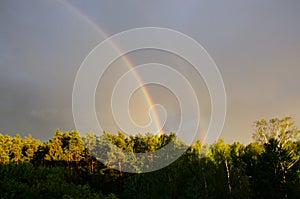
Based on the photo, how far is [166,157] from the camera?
4988 centimetres

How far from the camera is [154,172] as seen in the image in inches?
1709

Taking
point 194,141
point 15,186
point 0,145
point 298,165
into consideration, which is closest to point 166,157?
point 194,141

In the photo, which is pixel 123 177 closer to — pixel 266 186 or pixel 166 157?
pixel 166 157

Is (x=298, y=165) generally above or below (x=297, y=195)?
above

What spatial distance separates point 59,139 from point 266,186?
39825 mm

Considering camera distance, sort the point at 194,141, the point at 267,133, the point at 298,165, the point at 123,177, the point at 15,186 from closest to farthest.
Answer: the point at 15,186 → the point at 298,165 → the point at 267,133 → the point at 123,177 → the point at 194,141

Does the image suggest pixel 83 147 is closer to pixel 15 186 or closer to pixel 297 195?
pixel 15 186

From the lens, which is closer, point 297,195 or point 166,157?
point 297,195

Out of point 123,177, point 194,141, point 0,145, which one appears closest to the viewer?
point 123,177

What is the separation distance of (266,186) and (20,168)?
1145 inches

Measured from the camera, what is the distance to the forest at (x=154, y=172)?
110ft

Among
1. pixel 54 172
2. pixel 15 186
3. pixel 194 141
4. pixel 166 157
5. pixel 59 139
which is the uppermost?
pixel 59 139

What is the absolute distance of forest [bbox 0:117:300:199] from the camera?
110 feet

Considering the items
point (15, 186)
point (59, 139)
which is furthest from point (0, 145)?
point (15, 186)
